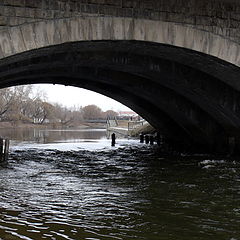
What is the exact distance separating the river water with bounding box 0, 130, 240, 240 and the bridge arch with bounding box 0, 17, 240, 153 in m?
3.47

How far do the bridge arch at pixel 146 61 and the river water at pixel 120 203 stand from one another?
3.47 metres

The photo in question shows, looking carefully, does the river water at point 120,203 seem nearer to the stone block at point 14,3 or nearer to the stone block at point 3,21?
the stone block at point 3,21

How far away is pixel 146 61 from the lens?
14445 mm

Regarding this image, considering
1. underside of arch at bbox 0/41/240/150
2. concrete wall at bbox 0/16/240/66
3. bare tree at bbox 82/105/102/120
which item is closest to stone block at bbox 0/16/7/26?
concrete wall at bbox 0/16/240/66

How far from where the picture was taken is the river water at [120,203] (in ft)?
21.0

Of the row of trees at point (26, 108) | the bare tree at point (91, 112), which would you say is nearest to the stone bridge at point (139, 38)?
the row of trees at point (26, 108)

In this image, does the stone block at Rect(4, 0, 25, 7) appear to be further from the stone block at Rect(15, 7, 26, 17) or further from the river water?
the river water

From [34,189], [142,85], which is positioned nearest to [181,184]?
[34,189]

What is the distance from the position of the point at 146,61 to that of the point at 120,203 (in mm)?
7288

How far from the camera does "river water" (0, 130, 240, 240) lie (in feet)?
21.0

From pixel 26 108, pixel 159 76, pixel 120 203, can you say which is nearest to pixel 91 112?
pixel 26 108

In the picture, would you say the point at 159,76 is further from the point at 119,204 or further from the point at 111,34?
the point at 119,204

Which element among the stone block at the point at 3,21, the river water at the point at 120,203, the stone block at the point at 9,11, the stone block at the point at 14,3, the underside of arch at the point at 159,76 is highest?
the stone block at the point at 14,3

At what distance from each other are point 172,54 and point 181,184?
3.96 m
